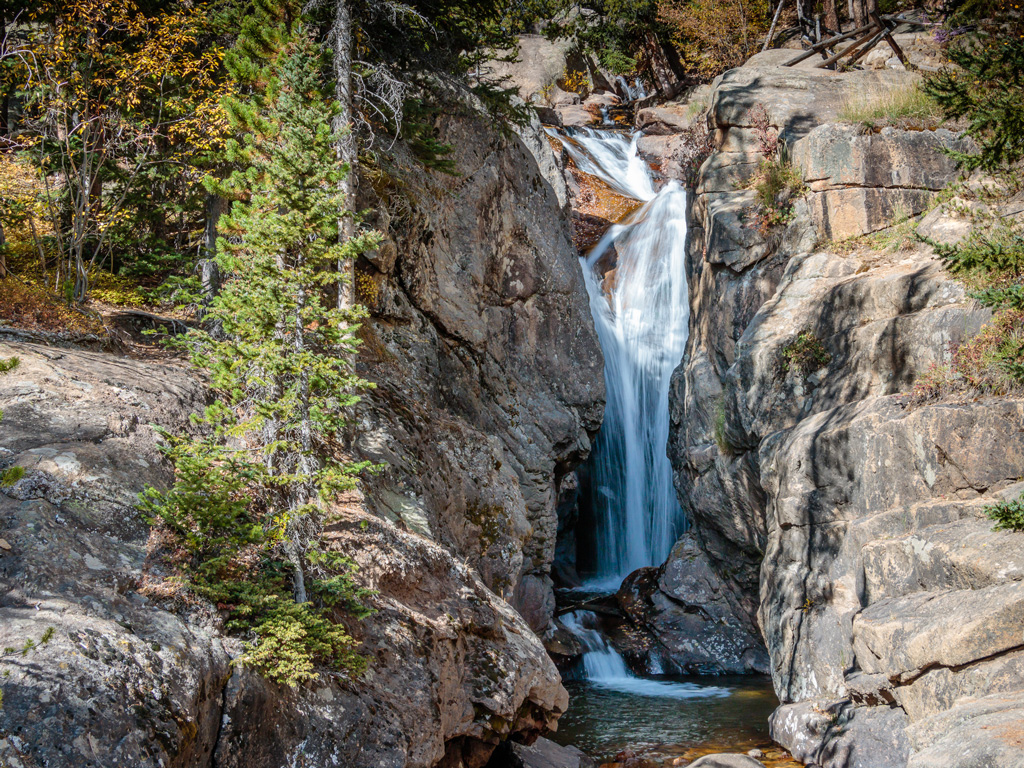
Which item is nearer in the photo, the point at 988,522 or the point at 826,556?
the point at 988,522

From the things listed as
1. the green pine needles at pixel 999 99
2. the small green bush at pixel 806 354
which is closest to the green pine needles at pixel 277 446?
the green pine needles at pixel 999 99

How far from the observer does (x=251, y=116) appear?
8797 millimetres

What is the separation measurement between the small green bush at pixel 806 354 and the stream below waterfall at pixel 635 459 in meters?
6.41

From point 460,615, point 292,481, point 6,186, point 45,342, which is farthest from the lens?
point 6,186

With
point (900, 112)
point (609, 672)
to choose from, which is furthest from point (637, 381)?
point (900, 112)

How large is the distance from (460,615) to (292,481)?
8.61 ft

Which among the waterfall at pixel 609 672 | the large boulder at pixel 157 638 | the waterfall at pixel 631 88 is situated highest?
the waterfall at pixel 631 88

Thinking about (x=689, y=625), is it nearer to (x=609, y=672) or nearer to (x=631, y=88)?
(x=609, y=672)

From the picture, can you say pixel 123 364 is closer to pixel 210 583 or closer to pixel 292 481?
pixel 292 481

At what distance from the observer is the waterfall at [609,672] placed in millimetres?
14000

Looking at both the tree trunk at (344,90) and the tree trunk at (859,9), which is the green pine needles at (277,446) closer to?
the tree trunk at (344,90)

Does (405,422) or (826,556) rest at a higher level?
(405,422)

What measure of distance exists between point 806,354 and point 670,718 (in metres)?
7.21

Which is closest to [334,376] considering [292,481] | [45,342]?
[292,481]
